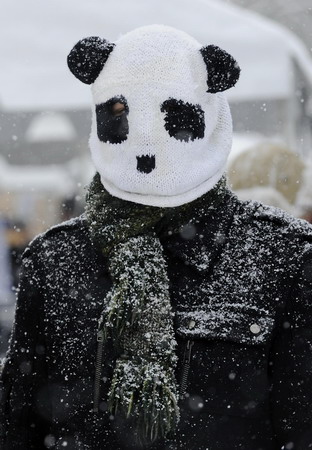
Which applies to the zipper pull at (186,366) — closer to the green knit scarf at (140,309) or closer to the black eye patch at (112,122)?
the green knit scarf at (140,309)

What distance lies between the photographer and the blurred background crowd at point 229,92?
486 centimetres

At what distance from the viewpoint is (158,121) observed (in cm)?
240

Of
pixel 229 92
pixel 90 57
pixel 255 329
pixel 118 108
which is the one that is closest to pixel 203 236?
pixel 255 329

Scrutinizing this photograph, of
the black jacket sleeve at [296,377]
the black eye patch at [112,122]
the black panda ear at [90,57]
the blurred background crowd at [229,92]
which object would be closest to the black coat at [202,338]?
the black jacket sleeve at [296,377]

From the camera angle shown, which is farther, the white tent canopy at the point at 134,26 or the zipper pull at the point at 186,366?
the white tent canopy at the point at 134,26

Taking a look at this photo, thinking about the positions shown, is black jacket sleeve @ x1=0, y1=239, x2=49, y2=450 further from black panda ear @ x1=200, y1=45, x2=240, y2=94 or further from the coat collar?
black panda ear @ x1=200, y1=45, x2=240, y2=94

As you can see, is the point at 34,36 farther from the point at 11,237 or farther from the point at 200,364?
the point at 200,364

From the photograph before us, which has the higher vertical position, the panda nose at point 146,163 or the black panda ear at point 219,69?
the black panda ear at point 219,69

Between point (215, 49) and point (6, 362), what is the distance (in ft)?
3.38

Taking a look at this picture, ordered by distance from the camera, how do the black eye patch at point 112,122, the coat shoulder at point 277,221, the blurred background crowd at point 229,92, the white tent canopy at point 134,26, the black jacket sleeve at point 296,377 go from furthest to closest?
the white tent canopy at point 134,26 → the blurred background crowd at point 229,92 → the black eye patch at point 112,122 → the coat shoulder at point 277,221 → the black jacket sleeve at point 296,377

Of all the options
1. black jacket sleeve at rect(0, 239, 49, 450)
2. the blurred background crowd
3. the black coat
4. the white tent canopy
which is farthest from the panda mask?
the white tent canopy

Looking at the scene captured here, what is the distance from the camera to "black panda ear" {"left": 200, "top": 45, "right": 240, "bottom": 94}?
7.78 ft

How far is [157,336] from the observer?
7.36ft

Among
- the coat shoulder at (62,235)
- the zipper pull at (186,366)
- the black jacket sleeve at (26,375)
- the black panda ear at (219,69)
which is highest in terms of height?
the black panda ear at (219,69)
